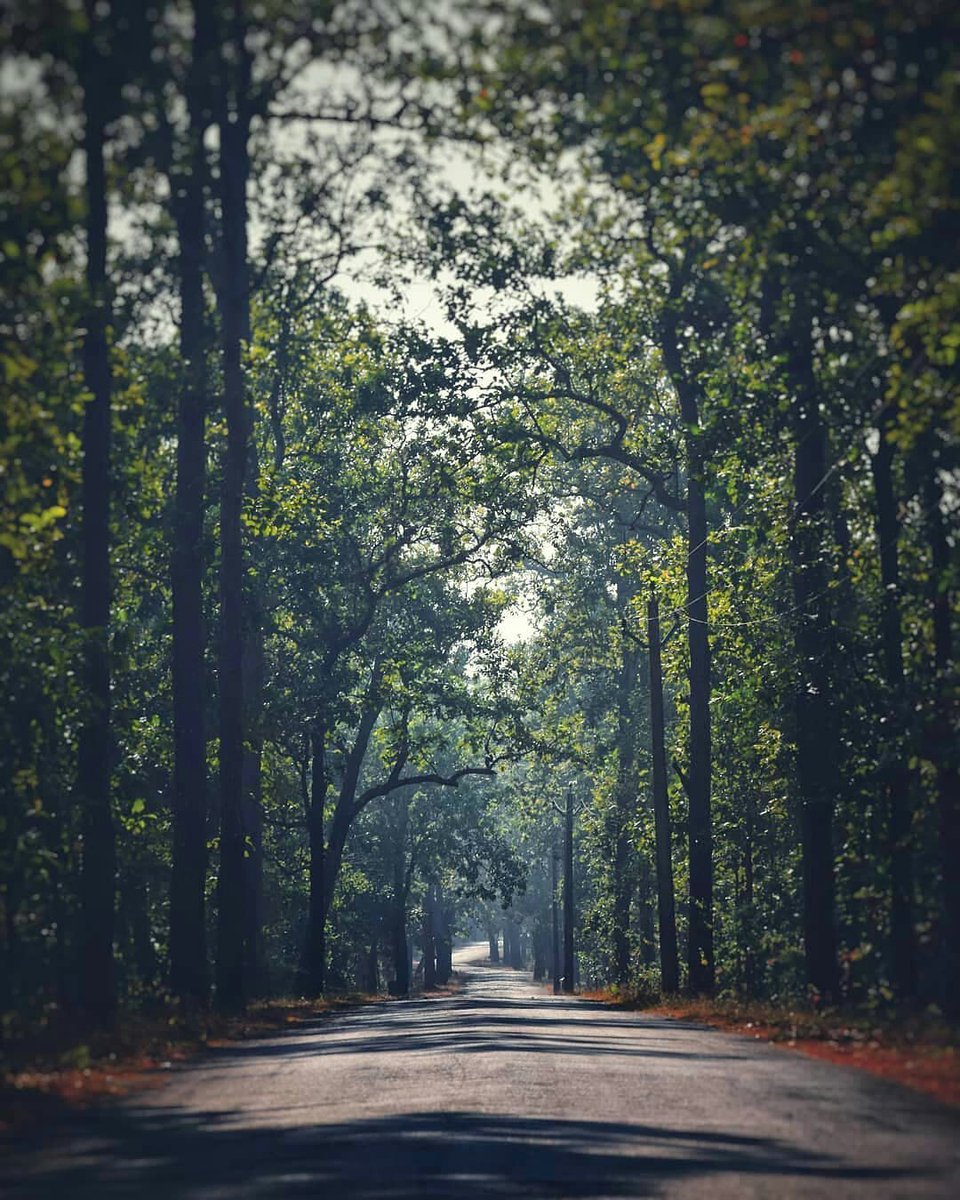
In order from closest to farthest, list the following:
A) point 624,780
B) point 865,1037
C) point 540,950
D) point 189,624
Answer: point 865,1037 → point 189,624 → point 624,780 → point 540,950

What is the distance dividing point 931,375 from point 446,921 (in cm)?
10106

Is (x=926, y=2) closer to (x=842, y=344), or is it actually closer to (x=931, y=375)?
(x=931, y=375)

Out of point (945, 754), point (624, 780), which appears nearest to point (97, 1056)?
point (945, 754)

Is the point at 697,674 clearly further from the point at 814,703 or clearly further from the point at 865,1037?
the point at 865,1037

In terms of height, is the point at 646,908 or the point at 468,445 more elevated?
the point at 468,445

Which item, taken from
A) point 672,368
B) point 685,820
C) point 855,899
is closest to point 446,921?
point 685,820

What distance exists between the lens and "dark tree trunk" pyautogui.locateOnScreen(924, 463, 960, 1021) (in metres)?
20.3

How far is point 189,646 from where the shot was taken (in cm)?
2769

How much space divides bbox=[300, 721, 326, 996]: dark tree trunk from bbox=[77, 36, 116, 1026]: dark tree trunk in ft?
64.9

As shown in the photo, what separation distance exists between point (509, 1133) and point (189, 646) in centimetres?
1813

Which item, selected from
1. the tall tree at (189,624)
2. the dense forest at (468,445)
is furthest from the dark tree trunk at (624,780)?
the tall tree at (189,624)

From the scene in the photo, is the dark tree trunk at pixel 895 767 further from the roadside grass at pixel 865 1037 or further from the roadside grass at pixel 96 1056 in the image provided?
the roadside grass at pixel 96 1056

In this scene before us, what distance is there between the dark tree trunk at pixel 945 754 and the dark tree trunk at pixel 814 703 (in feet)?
9.28

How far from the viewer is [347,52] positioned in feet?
63.9
